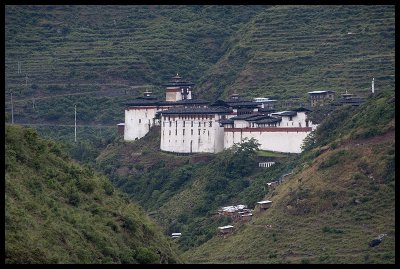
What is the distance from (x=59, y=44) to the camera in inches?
4557

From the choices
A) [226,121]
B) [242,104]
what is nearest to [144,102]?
[242,104]

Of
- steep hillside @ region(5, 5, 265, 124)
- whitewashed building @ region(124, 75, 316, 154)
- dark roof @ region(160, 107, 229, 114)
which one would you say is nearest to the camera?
whitewashed building @ region(124, 75, 316, 154)

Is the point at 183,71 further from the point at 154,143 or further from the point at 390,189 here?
the point at 390,189

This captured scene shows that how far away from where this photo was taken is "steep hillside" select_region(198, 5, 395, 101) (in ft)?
310

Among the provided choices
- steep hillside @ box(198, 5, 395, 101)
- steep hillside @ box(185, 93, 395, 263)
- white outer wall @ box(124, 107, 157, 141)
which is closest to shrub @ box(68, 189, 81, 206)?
steep hillside @ box(185, 93, 395, 263)

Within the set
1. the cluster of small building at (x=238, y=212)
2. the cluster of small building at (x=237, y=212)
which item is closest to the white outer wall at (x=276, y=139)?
the cluster of small building at (x=237, y=212)

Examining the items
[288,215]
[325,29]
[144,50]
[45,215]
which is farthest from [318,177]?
[144,50]

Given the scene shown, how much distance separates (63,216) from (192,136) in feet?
131

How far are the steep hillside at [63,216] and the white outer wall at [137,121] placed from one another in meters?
36.7

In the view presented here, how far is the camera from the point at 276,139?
262 ft

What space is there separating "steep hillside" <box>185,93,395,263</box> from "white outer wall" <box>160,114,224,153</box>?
10.6 m

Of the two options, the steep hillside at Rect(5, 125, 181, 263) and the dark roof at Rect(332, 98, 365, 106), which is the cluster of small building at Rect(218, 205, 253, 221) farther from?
the steep hillside at Rect(5, 125, 181, 263)

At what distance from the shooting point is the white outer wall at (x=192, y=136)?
3250 inches

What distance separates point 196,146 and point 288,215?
1793cm
